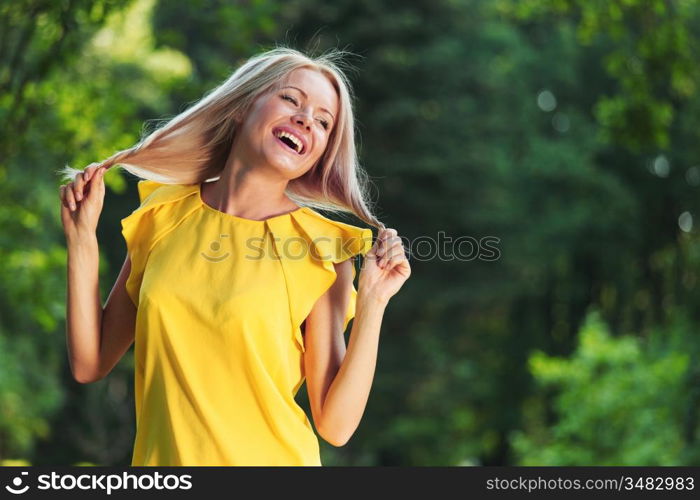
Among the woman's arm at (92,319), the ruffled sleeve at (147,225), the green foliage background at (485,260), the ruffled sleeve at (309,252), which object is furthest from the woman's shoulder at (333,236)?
the green foliage background at (485,260)

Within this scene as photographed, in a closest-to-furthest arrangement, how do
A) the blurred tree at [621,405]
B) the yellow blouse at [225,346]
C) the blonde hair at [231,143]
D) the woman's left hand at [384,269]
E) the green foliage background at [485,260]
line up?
the yellow blouse at [225,346]
the woman's left hand at [384,269]
the blonde hair at [231,143]
the blurred tree at [621,405]
the green foliage background at [485,260]

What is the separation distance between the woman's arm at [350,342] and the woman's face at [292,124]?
253mm

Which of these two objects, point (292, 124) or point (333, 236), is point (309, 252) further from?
point (292, 124)

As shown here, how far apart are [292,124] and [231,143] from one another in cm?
23

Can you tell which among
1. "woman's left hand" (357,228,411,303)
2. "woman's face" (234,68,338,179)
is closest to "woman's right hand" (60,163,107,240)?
"woman's face" (234,68,338,179)

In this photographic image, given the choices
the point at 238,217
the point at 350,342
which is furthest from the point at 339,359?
the point at 238,217

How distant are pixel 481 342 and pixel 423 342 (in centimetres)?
326

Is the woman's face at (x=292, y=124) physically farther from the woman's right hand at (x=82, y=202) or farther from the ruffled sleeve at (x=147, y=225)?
the woman's right hand at (x=82, y=202)

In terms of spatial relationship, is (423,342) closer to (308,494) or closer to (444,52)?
(444,52)

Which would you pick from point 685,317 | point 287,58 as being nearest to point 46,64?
point 287,58

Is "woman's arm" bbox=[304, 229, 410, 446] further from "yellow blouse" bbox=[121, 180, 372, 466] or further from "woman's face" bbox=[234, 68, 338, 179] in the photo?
→ "woman's face" bbox=[234, 68, 338, 179]

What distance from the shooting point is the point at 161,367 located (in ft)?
7.52

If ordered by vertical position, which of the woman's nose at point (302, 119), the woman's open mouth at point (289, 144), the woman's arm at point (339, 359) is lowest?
the woman's arm at point (339, 359)

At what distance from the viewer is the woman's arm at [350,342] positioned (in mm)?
2342
